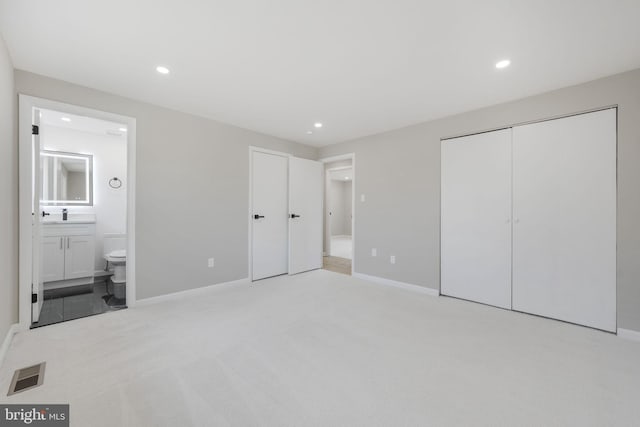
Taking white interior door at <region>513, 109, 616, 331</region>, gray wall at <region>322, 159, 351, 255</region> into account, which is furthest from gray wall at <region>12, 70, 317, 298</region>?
white interior door at <region>513, 109, 616, 331</region>

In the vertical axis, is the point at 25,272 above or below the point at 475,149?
below

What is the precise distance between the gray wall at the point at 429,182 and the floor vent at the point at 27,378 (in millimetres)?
3615

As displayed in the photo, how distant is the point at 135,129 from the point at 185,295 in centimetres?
200

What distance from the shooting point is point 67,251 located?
12.2 feet

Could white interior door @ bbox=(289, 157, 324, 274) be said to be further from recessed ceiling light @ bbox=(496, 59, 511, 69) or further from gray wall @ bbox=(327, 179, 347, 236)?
gray wall @ bbox=(327, 179, 347, 236)

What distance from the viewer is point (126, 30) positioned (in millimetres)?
1800

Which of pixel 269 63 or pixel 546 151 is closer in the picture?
pixel 269 63

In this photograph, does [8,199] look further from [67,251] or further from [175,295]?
[67,251]

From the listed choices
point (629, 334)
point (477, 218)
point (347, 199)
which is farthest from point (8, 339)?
point (347, 199)

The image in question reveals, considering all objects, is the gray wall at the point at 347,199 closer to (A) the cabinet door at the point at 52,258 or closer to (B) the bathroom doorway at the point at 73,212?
(B) the bathroom doorway at the point at 73,212

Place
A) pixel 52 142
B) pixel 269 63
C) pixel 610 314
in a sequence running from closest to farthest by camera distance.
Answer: pixel 269 63, pixel 610 314, pixel 52 142

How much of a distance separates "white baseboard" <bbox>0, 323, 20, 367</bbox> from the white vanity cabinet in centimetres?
162

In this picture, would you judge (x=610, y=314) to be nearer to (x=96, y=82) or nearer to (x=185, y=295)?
(x=185, y=295)

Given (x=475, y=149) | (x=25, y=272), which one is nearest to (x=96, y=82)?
(x=25, y=272)
